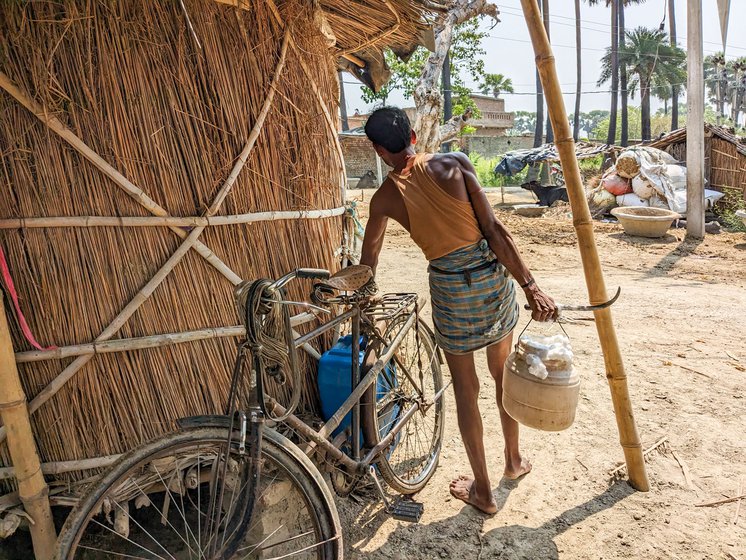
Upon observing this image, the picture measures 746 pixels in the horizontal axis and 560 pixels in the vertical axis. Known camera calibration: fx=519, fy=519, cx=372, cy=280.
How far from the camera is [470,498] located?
2.70 m

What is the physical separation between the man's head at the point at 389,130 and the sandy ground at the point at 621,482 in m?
1.85

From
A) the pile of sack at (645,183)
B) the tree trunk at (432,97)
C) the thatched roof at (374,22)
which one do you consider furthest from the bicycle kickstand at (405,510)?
the pile of sack at (645,183)

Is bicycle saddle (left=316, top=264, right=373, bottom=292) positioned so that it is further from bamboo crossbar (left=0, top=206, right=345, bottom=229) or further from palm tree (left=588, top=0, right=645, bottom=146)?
palm tree (left=588, top=0, right=645, bottom=146)

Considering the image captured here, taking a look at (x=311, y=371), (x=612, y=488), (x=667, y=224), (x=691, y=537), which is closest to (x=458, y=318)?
(x=311, y=371)

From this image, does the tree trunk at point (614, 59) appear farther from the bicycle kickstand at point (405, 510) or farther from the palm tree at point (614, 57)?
the bicycle kickstand at point (405, 510)

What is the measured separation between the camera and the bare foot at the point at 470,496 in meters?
2.63

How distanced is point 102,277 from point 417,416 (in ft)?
6.61

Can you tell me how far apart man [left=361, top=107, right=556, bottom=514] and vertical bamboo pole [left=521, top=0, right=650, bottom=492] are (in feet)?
1.02

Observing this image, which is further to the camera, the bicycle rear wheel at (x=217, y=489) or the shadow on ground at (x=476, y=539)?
the shadow on ground at (x=476, y=539)

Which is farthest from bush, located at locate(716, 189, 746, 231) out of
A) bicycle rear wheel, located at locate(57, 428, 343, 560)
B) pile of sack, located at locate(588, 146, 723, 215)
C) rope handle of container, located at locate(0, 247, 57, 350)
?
rope handle of container, located at locate(0, 247, 57, 350)

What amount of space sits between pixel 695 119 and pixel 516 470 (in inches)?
376

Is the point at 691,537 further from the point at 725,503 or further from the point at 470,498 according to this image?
the point at 470,498

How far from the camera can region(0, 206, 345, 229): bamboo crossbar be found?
6.70ft

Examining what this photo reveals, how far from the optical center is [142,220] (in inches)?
85.4
